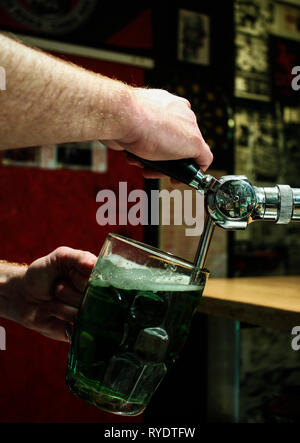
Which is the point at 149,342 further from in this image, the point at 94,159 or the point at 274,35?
the point at 274,35

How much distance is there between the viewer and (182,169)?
645 millimetres

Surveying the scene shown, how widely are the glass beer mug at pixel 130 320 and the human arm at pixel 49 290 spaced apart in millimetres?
112

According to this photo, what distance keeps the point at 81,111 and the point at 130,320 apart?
0.27 metres

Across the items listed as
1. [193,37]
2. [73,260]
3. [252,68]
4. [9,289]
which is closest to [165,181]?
[193,37]

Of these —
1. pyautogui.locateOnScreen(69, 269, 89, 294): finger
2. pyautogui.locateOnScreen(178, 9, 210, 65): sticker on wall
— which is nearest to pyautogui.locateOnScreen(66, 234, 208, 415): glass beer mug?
pyautogui.locateOnScreen(69, 269, 89, 294): finger

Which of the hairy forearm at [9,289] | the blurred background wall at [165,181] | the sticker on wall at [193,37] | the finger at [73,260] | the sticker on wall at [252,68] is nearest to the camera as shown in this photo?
the finger at [73,260]

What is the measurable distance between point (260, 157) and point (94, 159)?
967 mm

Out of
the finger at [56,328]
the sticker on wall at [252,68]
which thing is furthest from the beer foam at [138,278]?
the sticker on wall at [252,68]

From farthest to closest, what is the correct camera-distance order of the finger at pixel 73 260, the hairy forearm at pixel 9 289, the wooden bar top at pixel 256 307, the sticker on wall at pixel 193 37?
the sticker on wall at pixel 193 37, the wooden bar top at pixel 256 307, the hairy forearm at pixel 9 289, the finger at pixel 73 260

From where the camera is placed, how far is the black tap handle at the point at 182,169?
639 millimetres

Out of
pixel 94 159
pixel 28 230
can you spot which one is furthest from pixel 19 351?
pixel 94 159

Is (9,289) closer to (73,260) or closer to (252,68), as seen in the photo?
(73,260)

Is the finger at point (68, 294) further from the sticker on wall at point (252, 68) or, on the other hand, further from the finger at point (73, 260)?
the sticker on wall at point (252, 68)

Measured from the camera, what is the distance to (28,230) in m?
1.99
